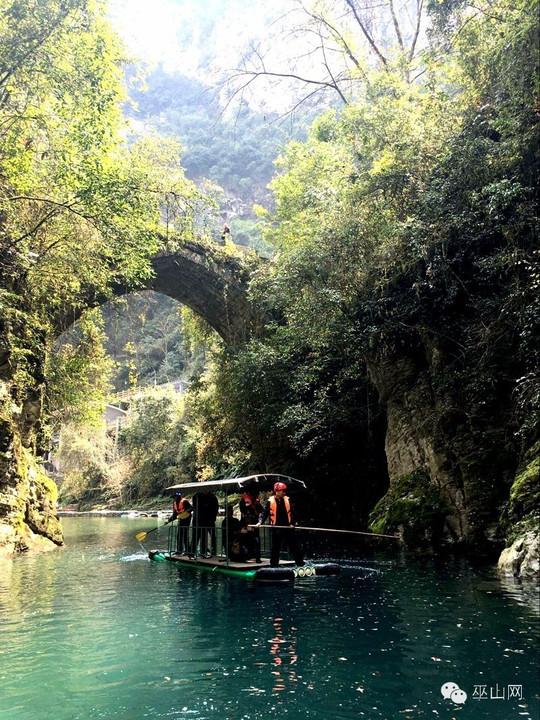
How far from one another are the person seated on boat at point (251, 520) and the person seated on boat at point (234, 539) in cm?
9

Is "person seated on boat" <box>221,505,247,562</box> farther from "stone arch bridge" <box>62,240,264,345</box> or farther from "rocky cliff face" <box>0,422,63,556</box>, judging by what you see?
"stone arch bridge" <box>62,240,264,345</box>

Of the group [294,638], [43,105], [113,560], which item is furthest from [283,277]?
[294,638]

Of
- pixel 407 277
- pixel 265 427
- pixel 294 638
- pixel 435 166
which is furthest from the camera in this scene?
pixel 265 427

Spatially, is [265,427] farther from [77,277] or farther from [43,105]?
[43,105]

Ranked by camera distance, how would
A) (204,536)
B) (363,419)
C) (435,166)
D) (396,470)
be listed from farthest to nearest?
(363,419) → (396,470) → (435,166) → (204,536)

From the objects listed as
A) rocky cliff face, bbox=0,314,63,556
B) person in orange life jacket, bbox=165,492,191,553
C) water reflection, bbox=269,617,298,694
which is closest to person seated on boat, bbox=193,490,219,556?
person in orange life jacket, bbox=165,492,191,553

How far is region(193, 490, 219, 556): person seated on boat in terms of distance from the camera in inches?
424

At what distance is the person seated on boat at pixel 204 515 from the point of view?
35.3 feet

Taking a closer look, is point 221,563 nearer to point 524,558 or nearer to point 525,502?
point 524,558

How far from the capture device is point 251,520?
31.6 ft

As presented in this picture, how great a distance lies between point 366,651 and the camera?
16.6ft

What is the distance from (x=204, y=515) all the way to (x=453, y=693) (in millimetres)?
7299

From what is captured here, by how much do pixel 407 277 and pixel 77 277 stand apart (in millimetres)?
7645

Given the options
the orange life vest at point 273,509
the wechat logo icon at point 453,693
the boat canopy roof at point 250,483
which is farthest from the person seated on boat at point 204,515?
the wechat logo icon at point 453,693
